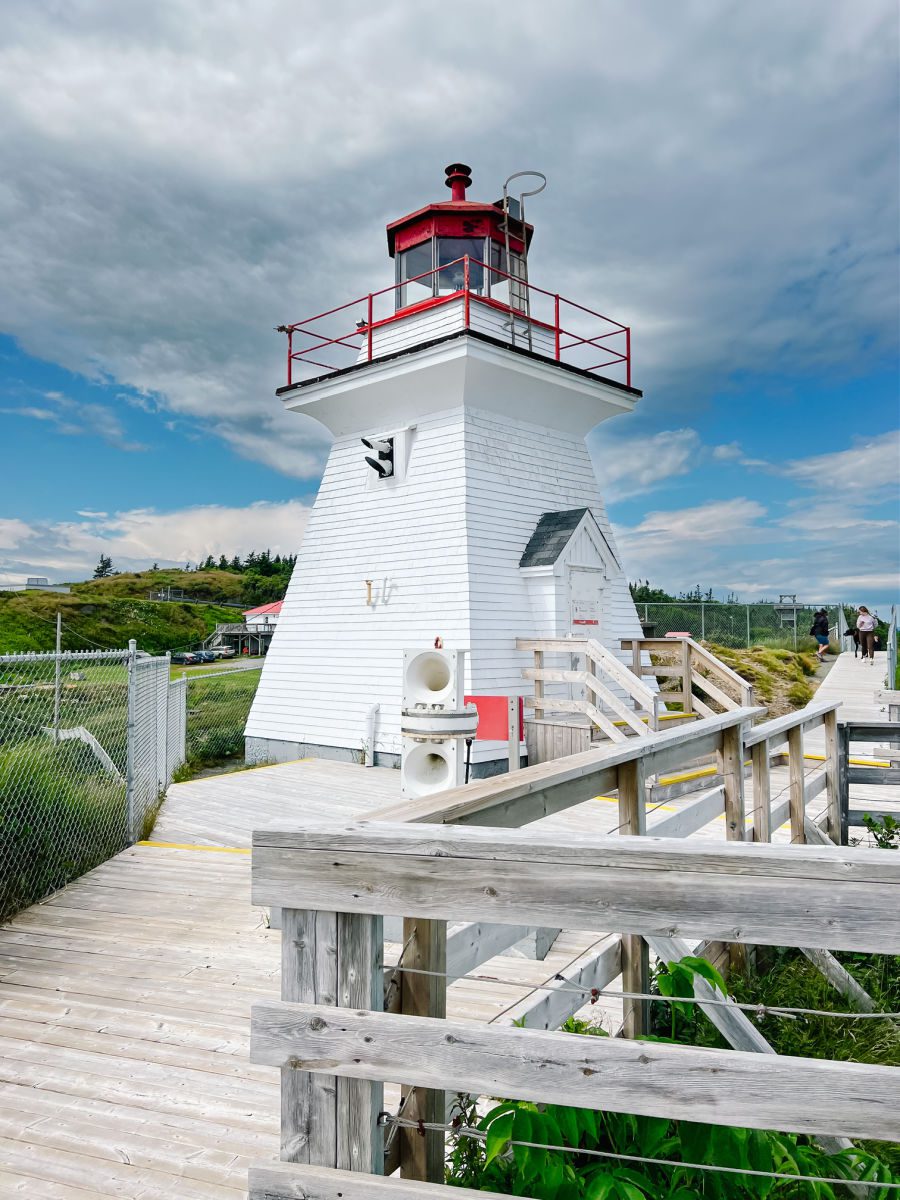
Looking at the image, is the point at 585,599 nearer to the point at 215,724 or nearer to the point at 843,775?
the point at 843,775

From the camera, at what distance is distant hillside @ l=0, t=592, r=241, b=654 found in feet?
145

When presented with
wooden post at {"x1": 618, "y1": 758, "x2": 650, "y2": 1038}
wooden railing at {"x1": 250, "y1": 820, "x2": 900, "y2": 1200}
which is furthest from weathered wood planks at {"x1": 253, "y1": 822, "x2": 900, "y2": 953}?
wooden post at {"x1": 618, "y1": 758, "x2": 650, "y2": 1038}

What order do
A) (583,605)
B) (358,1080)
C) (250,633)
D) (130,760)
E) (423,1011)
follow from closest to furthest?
(358,1080) < (423,1011) < (130,760) < (583,605) < (250,633)

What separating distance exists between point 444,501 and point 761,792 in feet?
23.9

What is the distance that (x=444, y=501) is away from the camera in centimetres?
1126

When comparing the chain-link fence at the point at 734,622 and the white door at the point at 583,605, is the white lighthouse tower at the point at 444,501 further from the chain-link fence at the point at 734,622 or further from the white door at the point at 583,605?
the chain-link fence at the point at 734,622

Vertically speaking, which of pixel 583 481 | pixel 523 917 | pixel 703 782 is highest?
pixel 583 481

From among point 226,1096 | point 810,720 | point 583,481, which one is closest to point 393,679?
point 583,481

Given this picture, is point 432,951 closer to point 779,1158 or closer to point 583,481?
point 779,1158

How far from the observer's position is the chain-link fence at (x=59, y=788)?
5.38 metres

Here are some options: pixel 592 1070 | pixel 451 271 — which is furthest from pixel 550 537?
pixel 592 1070

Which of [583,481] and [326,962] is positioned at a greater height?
[583,481]

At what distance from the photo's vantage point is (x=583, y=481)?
43.7ft

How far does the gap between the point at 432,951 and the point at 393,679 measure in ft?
31.7
